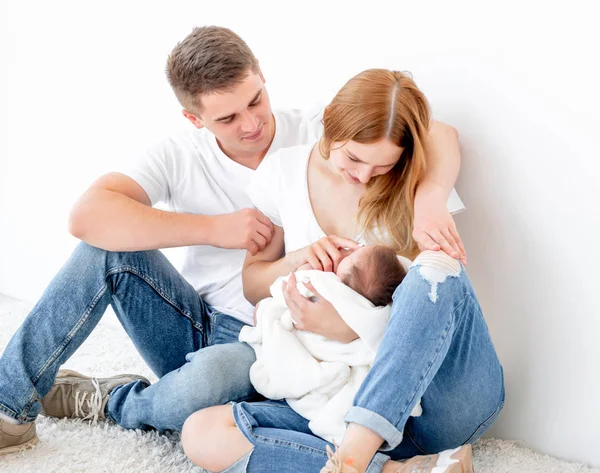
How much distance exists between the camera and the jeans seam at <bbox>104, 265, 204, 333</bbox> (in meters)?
1.72

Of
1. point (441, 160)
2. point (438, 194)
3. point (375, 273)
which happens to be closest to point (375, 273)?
point (375, 273)

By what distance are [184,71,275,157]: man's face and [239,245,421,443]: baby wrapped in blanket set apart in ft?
A: 1.38

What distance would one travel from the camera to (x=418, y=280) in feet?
4.37

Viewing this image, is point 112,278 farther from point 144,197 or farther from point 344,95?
point 344,95

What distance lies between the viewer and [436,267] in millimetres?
1341

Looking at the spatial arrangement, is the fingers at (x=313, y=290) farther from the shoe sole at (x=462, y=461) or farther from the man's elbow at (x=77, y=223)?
the man's elbow at (x=77, y=223)

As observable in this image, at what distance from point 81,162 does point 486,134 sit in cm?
159

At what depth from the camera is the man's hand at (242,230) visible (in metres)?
1.76

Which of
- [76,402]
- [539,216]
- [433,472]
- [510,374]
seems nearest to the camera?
[433,472]

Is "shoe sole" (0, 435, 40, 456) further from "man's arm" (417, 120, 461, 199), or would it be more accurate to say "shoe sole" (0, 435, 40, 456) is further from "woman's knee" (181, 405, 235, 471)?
"man's arm" (417, 120, 461, 199)

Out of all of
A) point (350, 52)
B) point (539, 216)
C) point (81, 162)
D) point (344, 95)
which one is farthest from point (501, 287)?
point (81, 162)

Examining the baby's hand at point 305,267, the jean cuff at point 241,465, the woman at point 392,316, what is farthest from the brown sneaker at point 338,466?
the baby's hand at point 305,267

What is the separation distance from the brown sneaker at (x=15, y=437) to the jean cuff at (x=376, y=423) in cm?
79

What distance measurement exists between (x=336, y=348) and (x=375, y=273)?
167 mm
